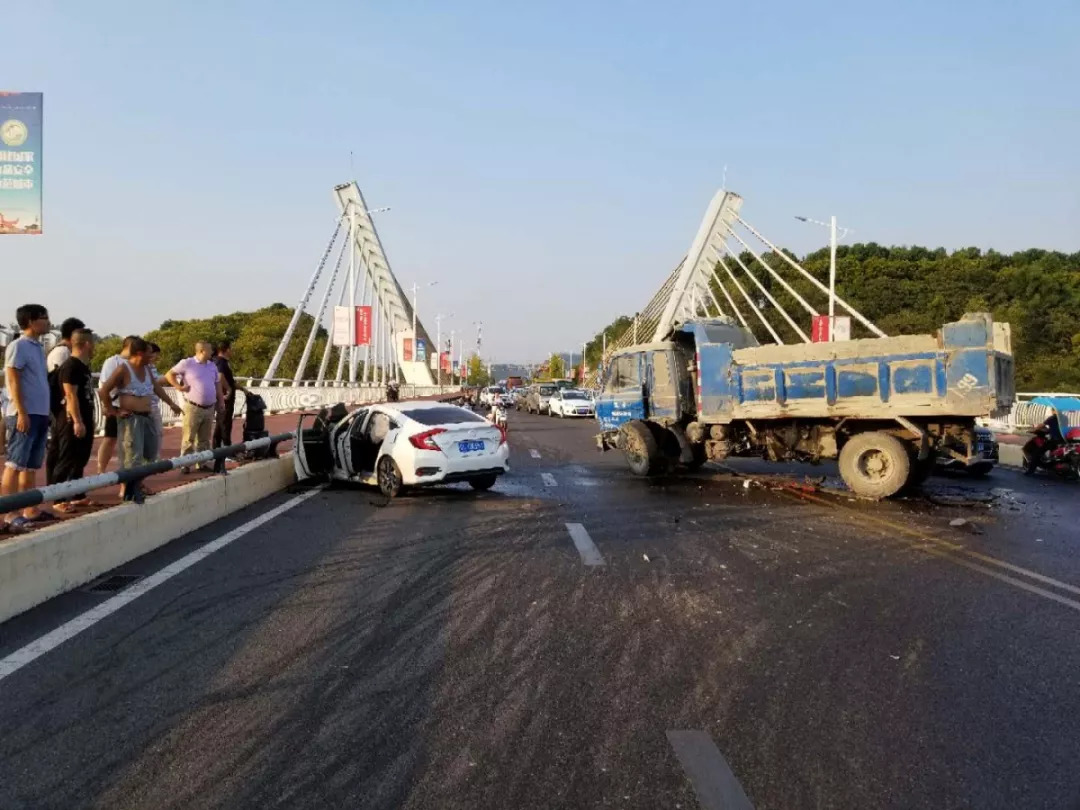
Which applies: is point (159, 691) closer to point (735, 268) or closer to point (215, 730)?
point (215, 730)

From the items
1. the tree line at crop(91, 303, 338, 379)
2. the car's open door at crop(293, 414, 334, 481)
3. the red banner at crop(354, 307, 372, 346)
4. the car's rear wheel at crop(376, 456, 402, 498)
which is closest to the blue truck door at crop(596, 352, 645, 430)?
the car's rear wheel at crop(376, 456, 402, 498)

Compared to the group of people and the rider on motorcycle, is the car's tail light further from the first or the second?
the rider on motorcycle

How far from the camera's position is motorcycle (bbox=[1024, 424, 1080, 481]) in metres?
14.9

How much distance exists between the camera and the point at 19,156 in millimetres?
11492

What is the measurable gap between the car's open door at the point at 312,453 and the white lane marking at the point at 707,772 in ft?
33.2

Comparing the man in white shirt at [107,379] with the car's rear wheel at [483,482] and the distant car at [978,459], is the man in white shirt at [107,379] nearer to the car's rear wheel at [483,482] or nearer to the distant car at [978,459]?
the car's rear wheel at [483,482]

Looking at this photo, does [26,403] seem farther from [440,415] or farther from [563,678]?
[440,415]

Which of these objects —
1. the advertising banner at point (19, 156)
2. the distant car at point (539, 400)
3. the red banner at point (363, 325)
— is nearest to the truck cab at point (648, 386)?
the advertising banner at point (19, 156)

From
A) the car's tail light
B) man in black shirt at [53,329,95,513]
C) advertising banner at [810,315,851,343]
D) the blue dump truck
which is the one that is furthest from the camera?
advertising banner at [810,315,851,343]

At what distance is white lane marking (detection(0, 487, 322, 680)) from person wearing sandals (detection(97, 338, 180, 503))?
4.53 ft

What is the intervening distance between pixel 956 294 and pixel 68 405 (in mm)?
66140

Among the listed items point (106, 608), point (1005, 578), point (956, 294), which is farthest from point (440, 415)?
point (956, 294)

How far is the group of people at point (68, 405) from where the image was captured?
7445 millimetres

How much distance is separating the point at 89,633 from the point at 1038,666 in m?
5.43
